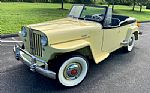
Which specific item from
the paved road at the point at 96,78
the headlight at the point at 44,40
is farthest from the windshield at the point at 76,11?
the headlight at the point at 44,40

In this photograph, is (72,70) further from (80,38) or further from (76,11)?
(76,11)

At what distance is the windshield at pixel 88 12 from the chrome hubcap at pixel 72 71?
136cm

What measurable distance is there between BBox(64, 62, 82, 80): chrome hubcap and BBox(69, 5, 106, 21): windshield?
1359mm

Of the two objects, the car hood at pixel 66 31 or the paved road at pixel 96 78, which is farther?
the paved road at pixel 96 78

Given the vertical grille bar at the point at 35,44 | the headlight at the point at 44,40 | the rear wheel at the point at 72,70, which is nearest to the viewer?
the headlight at the point at 44,40

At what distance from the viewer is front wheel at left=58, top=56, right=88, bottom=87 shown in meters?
3.67

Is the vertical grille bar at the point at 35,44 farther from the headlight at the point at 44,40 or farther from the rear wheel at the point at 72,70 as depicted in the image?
the rear wheel at the point at 72,70

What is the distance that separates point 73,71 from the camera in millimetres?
3891

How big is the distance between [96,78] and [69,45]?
109cm

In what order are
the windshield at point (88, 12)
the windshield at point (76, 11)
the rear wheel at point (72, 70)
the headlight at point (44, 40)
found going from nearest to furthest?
the headlight at point (44, 40) → the rear wheel at point (72, 70) → the windshield at point (88, 12) → the windshield at point (76, 11)

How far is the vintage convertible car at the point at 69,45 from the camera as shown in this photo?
358 centimetres

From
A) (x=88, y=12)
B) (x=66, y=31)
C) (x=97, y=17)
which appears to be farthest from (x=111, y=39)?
(x=66, y=31)

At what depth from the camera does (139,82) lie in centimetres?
421

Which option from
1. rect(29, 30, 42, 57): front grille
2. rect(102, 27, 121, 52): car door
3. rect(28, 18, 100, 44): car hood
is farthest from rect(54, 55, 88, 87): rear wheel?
rect(102, 27, 121, 52): car door
